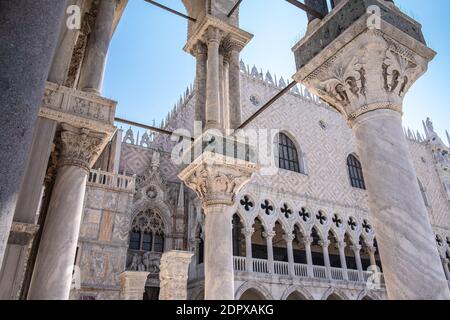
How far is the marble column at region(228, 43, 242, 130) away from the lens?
576 cm

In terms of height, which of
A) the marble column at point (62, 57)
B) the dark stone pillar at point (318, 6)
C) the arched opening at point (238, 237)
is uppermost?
the arched opening at point (238, 237)

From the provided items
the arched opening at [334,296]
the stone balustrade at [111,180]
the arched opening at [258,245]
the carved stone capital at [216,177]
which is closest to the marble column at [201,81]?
the carved stone capital at [216,177]

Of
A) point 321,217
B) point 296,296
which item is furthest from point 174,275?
point 321,217

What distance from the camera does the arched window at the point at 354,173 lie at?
775 inches

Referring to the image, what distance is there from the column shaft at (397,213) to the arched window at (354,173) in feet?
57.0

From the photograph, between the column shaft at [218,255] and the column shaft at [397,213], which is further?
the column shaft at [218,255]

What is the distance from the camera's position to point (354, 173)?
20078 mm

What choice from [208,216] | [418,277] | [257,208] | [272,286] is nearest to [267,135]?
[257,208]

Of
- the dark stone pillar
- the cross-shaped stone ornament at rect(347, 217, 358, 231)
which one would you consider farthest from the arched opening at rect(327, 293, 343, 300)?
the dark stone pillar

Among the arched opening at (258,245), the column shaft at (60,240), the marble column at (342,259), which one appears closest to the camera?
the column shaft at (60,240)

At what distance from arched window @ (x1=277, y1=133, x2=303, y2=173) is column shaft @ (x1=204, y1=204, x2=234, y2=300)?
41.7 feet

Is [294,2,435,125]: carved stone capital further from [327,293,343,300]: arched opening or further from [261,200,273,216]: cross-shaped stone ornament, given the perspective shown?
[327,293,343,300]: arched opening

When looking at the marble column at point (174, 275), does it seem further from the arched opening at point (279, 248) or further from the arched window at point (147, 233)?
the arched opening at point (279, 248)

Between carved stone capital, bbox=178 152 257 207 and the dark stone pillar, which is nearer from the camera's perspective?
the dark stone pillar
